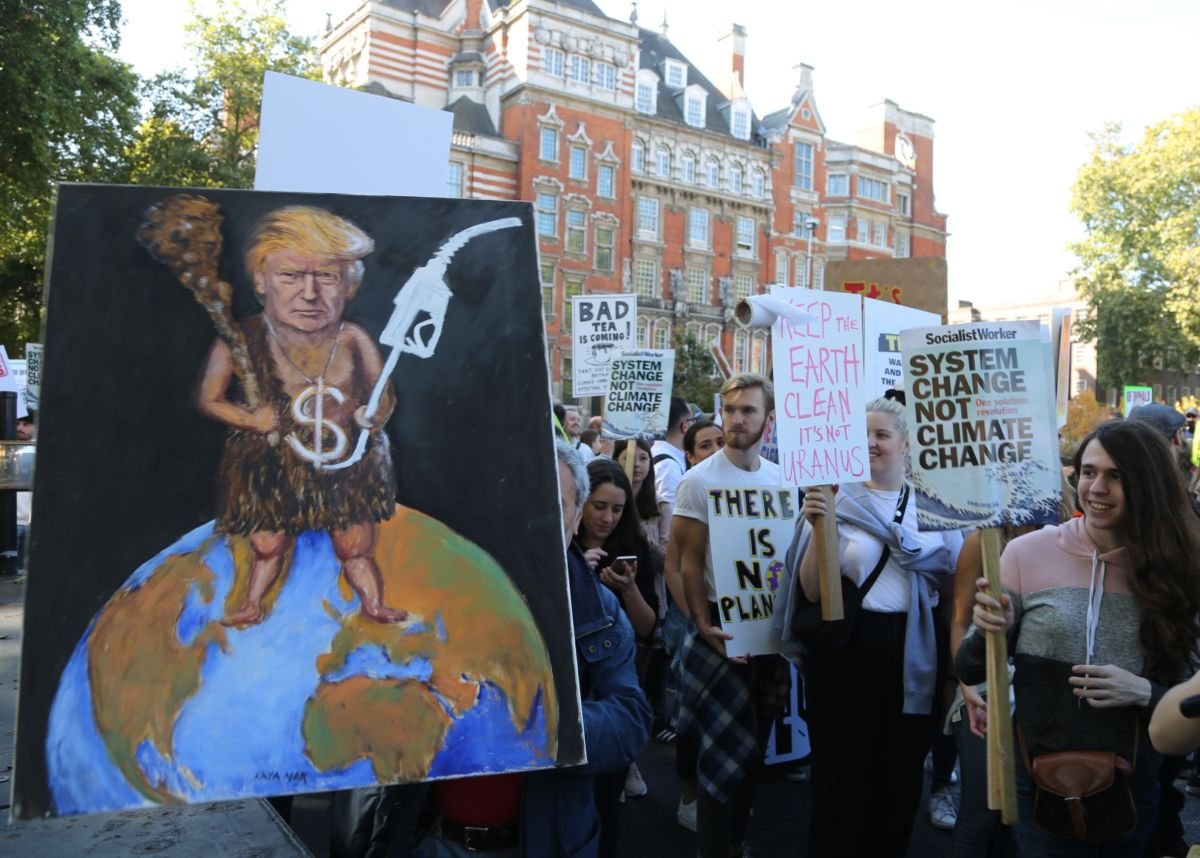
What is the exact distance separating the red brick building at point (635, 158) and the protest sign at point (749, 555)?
34487mm

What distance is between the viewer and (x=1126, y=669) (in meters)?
2.67

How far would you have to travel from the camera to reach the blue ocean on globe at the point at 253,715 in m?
1.83

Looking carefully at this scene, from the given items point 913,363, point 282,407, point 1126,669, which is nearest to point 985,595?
point 1126,669

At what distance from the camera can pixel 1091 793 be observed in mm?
2580

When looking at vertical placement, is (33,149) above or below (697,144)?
below

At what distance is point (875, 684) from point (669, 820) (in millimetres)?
1761

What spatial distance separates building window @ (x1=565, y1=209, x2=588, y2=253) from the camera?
45312mm

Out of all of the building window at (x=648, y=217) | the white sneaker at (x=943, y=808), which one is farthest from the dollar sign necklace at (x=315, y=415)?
the building window at (x=648, y=217)

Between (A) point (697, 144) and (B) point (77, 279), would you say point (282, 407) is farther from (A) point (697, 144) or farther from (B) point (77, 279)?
(A) point (697, 144)

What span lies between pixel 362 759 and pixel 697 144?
51.0 metres

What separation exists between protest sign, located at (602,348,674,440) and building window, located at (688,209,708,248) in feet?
140

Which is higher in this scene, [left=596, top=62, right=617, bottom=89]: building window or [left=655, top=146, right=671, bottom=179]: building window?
[left=596, top=62, right=617, bottom=89]: building window

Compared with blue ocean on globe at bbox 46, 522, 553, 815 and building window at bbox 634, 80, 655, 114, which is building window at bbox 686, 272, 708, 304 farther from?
blue ocean on globe at bbox 46, 522, 553, 815

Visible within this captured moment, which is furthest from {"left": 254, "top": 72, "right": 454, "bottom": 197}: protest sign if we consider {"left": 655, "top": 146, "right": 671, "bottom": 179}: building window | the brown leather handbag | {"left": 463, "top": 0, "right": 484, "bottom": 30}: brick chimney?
{"left": 655, "top": 146, "right": 671, "bottom": 179}: building window
